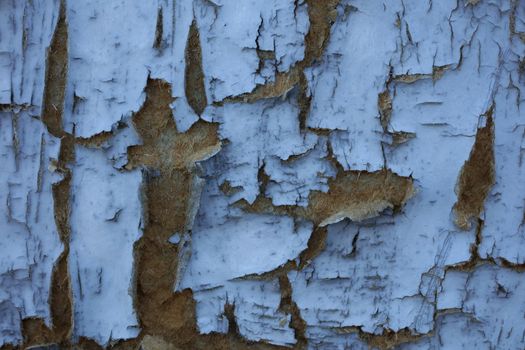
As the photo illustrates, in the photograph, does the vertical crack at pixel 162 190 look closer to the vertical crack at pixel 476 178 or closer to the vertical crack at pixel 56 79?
the vertical crack at pixel 56 79

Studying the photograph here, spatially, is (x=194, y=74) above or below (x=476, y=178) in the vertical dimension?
above

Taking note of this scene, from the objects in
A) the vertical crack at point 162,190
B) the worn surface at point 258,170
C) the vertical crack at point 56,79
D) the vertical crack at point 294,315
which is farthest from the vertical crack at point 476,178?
the vertical crack at point 56,79

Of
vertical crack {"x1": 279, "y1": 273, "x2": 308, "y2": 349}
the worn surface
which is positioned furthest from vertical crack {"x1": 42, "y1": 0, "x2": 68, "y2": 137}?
vertical crack {"x1": 279, "y1": 273, "x2": 308, "y2": 349}

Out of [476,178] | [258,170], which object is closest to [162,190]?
[258,170]

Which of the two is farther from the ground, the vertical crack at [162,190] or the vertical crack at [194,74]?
the vertical crack at [194,74]

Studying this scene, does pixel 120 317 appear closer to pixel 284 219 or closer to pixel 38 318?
pixel 38 318

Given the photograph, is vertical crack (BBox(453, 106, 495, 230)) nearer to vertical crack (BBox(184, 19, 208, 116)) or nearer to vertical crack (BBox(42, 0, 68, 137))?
vertical crack (BBox(184, 19, 208, 116))

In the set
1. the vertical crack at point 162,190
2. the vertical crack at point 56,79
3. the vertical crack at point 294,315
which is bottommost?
the vertical crack at point 294,315

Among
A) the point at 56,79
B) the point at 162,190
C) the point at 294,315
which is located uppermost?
the point at 56,79

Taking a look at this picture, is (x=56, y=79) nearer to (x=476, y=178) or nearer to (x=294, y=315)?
(x=294, y=315)
